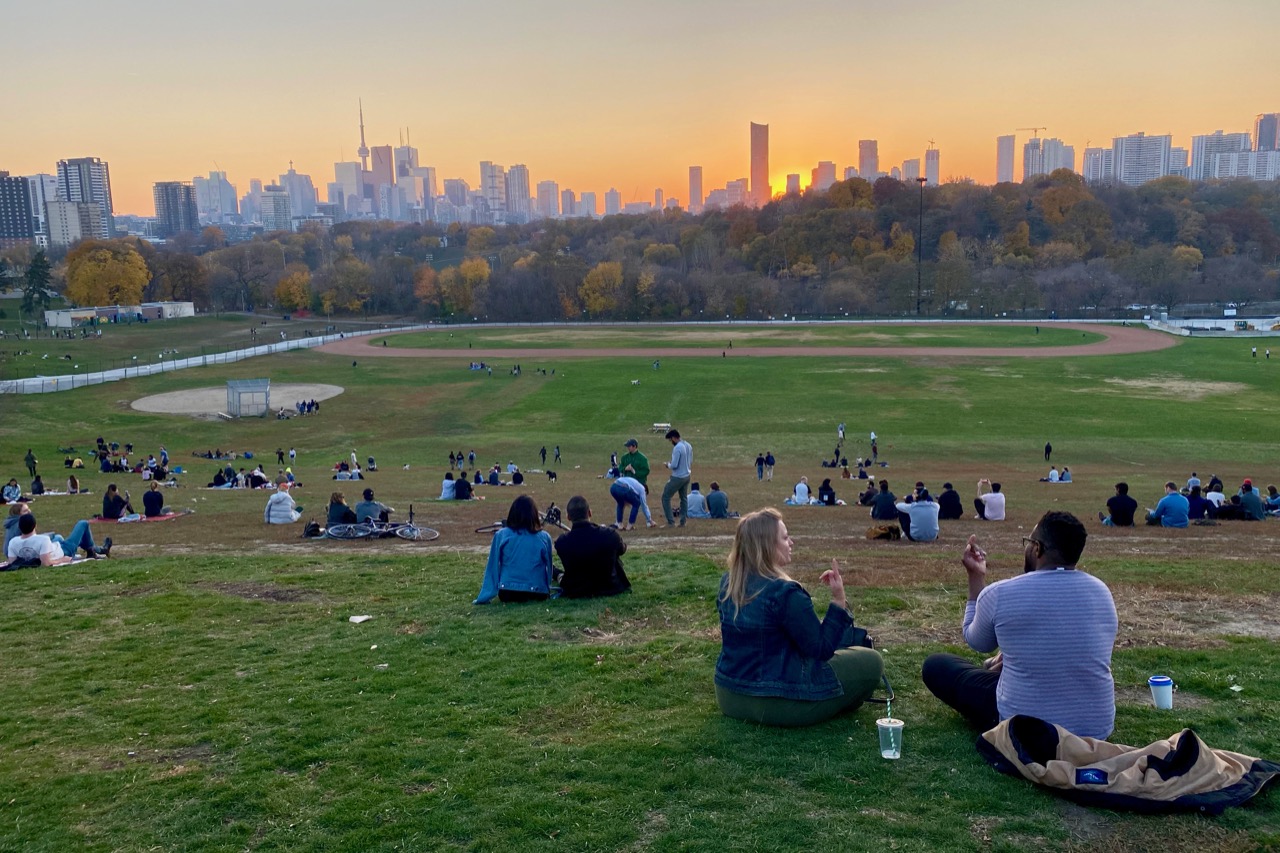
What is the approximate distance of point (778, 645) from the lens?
5.89m

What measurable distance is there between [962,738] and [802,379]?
175 feet

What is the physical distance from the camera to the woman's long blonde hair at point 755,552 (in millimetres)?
5734

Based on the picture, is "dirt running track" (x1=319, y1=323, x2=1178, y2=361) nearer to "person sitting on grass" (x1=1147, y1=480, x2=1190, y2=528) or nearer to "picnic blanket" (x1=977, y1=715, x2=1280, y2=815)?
"person sitting on grass" (x1=1147, y1=480, x2=1190, y2=528)

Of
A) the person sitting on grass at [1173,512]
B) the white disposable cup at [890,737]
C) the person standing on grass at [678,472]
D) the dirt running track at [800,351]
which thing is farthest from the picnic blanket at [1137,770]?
the dirt running track at [800,351]

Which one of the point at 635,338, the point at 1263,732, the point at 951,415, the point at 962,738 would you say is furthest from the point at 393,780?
the point at 635,338

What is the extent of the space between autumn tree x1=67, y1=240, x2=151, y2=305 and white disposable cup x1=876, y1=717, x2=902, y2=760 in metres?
129

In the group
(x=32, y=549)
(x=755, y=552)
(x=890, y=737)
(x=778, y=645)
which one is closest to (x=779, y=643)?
(x=778, y=645)

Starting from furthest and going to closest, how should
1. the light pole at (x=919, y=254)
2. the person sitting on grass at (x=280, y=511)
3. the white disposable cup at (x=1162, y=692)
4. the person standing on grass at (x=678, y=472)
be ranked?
the light pole at (x=919, y=254) < the person sitting on grass at (x=280, y=511) < the person standing on grass at (x=678, y=472) < the white disposable cup at (x=1162, y=692)

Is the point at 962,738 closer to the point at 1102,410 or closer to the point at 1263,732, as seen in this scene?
the point at 1263,732

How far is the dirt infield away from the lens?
5019 cm

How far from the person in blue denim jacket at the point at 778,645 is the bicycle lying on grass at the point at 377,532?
982 cm

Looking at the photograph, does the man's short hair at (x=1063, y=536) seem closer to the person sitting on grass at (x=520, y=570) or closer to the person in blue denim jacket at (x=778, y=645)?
the person in blue denim jacket at (x=778, y=645)

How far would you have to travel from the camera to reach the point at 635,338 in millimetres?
91438

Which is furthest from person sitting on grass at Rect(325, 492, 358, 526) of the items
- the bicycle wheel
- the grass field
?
the grass field
